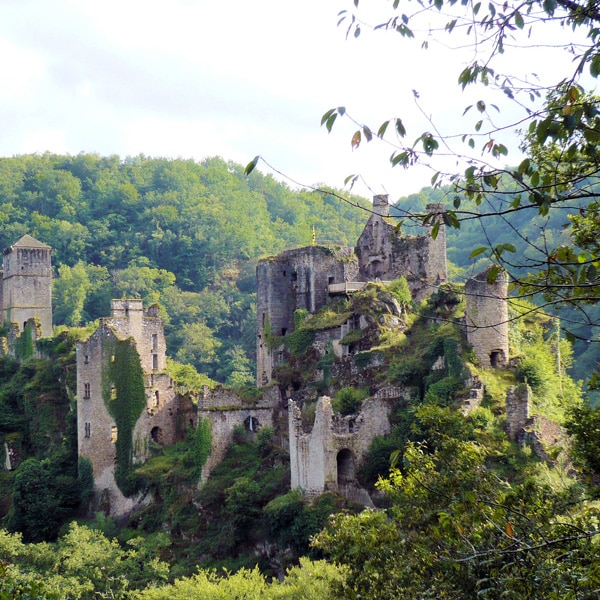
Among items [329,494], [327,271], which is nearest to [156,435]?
[327,271]

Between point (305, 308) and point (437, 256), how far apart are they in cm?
569

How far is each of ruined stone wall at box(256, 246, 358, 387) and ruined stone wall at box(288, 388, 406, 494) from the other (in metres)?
10.7

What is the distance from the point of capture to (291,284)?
4728 centimetres

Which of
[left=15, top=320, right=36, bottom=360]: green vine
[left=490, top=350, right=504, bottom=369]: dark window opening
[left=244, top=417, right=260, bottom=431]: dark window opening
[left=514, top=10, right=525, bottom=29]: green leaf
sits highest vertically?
[left=514, top=10, right=525, bottom=29]: green leaf

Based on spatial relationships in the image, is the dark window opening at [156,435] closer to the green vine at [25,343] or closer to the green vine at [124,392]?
the green vine at [124,392]

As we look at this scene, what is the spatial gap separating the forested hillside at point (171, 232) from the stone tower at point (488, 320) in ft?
129

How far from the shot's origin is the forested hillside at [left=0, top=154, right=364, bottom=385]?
85.8m

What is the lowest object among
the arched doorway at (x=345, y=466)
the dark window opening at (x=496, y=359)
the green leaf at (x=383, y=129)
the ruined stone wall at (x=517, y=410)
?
the arched doorway at (x=345, y=466)

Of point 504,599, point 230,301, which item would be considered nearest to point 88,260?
point 230,301

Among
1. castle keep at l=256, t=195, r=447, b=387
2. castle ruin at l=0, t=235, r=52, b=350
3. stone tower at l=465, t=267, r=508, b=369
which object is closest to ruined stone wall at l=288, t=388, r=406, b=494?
stone tower at l=465, t=267, r=508, b=369

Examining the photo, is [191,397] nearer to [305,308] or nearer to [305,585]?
[305,308]

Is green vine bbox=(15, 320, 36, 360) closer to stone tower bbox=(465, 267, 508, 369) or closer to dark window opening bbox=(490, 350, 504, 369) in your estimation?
stone tower bbox=(465, 267, 508, 369)

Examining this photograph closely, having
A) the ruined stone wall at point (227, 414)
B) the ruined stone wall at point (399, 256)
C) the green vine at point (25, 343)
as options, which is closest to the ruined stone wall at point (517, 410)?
the ruined stone wall at point (227, 414)

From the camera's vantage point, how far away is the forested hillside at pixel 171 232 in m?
85.8
